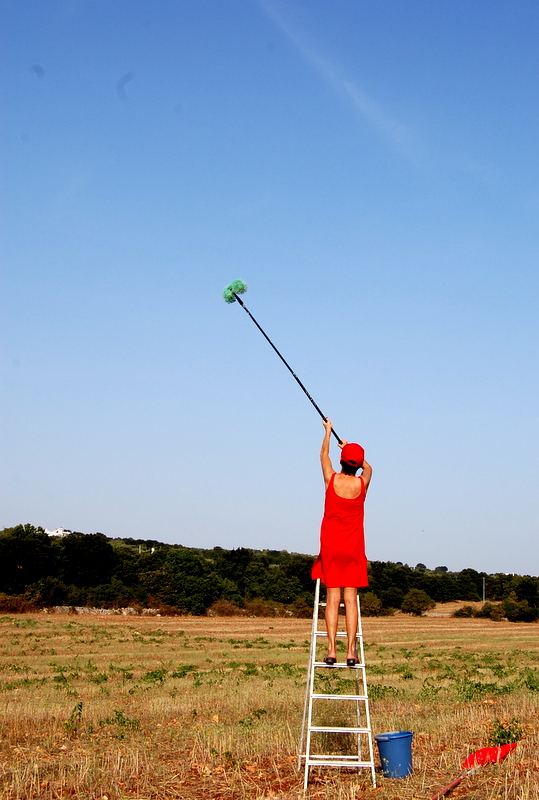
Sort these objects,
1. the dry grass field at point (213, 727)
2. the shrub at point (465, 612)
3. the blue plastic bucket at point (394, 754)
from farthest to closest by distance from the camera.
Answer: the shrub at point (465, 612)
the blue plastic bucket at point (394, 754)
the dry grass field at point (213, 727)

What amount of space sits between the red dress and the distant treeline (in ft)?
189

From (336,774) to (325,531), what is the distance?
248 cm

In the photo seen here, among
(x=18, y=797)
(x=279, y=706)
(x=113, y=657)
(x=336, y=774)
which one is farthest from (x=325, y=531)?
(x=113, y=657)

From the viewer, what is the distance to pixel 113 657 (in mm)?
33469

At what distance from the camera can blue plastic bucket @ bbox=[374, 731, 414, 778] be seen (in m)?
7.98

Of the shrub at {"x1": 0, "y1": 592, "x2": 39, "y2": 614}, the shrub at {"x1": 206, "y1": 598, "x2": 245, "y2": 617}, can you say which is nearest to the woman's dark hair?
the shrub at {"x1": 0, "y1": 592, "x2": 39, "y2": 614}

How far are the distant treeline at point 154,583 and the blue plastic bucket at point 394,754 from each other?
57620 millimetres

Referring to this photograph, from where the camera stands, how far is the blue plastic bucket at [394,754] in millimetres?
7980

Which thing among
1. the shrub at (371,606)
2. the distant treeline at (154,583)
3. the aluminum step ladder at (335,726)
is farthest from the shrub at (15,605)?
the aluminum step ladder at (335,726)

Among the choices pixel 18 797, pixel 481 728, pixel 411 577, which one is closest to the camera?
pixel 18 797

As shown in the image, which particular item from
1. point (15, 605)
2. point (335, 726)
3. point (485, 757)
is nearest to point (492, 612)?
point (15, 605)

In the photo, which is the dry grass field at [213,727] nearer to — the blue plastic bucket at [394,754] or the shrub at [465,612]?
the blue plastic bucket at [394,754]

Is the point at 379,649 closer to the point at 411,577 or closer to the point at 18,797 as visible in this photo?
the point at 18,797

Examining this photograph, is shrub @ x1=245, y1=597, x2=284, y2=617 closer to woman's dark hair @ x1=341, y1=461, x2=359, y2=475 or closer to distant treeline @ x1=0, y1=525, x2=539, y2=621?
distant treeline @ x1=0, y1=525, x2=539, y2=621
